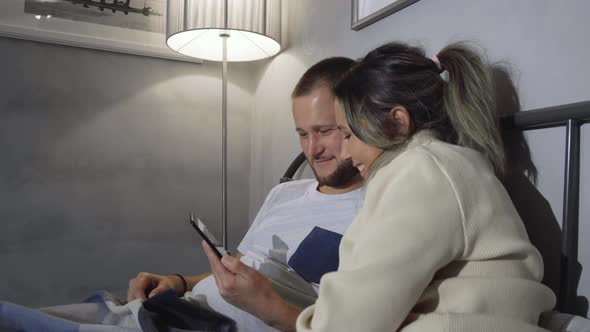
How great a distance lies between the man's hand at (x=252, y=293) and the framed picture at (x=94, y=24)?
1221 mm

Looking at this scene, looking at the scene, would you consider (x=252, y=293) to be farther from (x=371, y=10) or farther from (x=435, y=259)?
(x=371, y=10)

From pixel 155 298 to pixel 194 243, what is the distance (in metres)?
1.05

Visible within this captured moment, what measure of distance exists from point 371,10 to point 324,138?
0.39 metres

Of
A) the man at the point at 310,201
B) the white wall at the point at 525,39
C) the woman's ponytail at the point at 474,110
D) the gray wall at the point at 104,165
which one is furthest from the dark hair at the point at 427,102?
the gray wall at the point at 104,165

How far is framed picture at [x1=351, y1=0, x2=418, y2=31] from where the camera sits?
1148mm

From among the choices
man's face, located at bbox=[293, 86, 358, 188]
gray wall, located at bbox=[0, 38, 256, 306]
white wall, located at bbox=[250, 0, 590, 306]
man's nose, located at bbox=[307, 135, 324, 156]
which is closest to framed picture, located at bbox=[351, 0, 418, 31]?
white wall, located at bbox=[250, 0, 590, 306]

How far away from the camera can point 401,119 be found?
0.75 metres

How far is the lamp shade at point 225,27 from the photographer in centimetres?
150

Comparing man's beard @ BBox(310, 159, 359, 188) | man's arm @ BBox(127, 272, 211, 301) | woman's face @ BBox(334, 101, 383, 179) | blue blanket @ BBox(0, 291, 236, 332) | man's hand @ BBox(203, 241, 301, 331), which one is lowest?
man's arm @ BBox(127, 272, 211, 301)

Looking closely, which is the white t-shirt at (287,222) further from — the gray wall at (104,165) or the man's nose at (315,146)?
the gray wall at (104,165)

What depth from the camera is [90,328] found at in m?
0.86

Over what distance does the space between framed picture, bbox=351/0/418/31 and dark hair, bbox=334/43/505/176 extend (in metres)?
0.40

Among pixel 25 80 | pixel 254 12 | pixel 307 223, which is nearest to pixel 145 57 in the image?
pixel 25 80

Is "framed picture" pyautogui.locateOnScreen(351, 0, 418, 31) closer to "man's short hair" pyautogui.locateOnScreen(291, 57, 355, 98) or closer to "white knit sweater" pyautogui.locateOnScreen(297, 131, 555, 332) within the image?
"man's short hair" pyautogui.locateOnScreen(291, 57, 355, 98)
